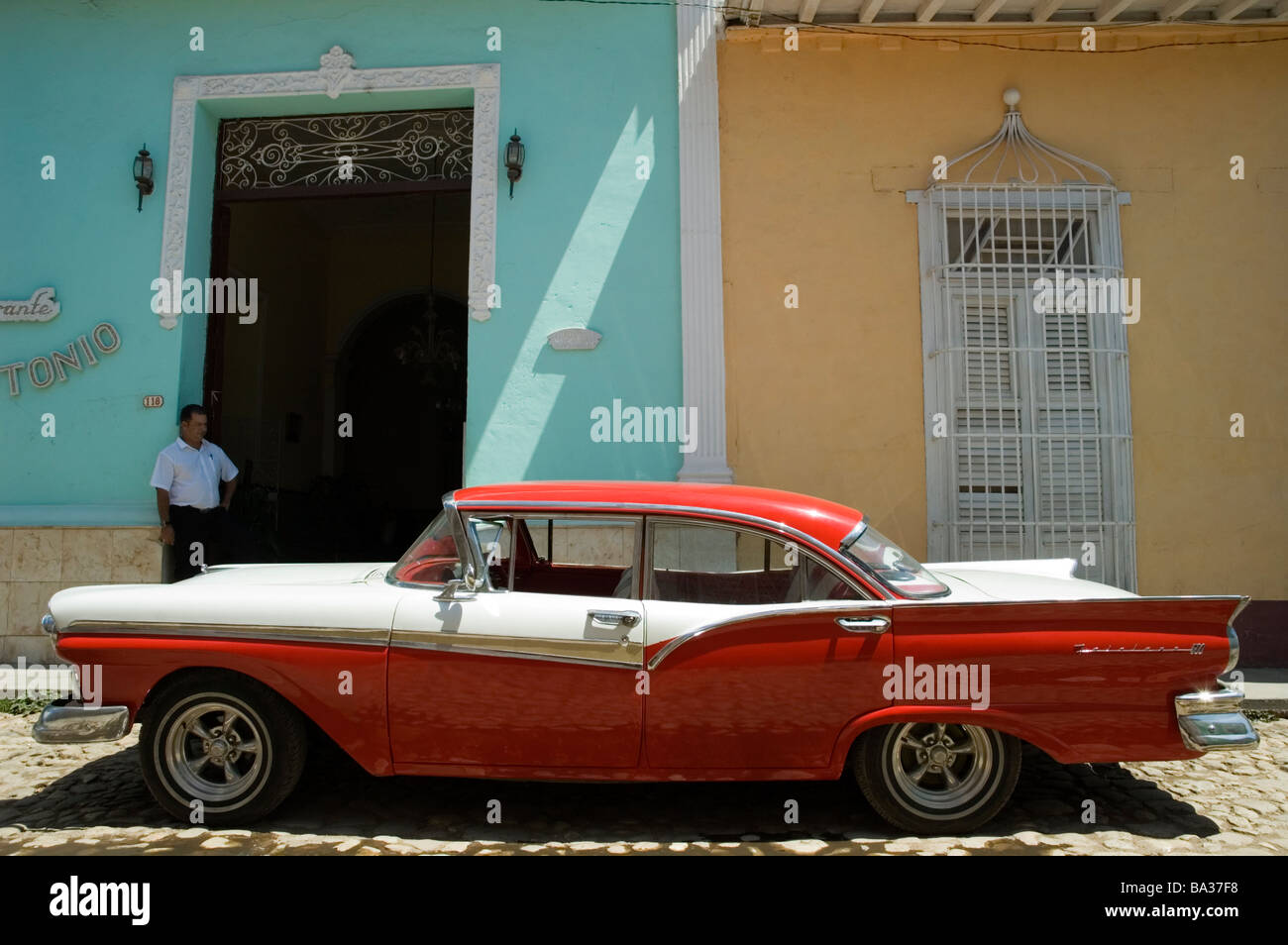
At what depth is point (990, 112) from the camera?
7133 mm

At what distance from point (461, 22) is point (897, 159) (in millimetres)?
3523

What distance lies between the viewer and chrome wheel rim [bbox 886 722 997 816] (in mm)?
3602

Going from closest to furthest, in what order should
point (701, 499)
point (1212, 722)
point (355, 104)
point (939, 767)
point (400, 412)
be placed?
1. point (1212, 722)
2. point (939, 767)
3. point (701, 499)
4. point (355, 104)
5. point (400, 412)

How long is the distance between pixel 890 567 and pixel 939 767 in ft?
2.60

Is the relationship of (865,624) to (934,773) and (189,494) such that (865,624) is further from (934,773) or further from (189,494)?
(189,494)

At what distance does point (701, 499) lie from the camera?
12.7 ft

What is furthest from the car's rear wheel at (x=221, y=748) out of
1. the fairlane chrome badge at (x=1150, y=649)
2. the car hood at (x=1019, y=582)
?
the fairlane chrome badge at (x=1150, y=649)

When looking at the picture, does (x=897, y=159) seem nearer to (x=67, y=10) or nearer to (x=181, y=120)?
(x=181, y=120)

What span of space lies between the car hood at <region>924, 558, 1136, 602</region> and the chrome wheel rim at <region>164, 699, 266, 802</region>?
281 centimetres

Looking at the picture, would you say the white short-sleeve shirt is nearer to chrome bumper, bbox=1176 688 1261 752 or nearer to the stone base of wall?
the stone base of wall

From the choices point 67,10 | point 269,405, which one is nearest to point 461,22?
point 67,10

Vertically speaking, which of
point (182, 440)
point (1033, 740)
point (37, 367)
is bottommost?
point (1033, 740)

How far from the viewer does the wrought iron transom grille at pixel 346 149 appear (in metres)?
7.40

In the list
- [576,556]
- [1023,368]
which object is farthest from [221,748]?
[1023,368]
